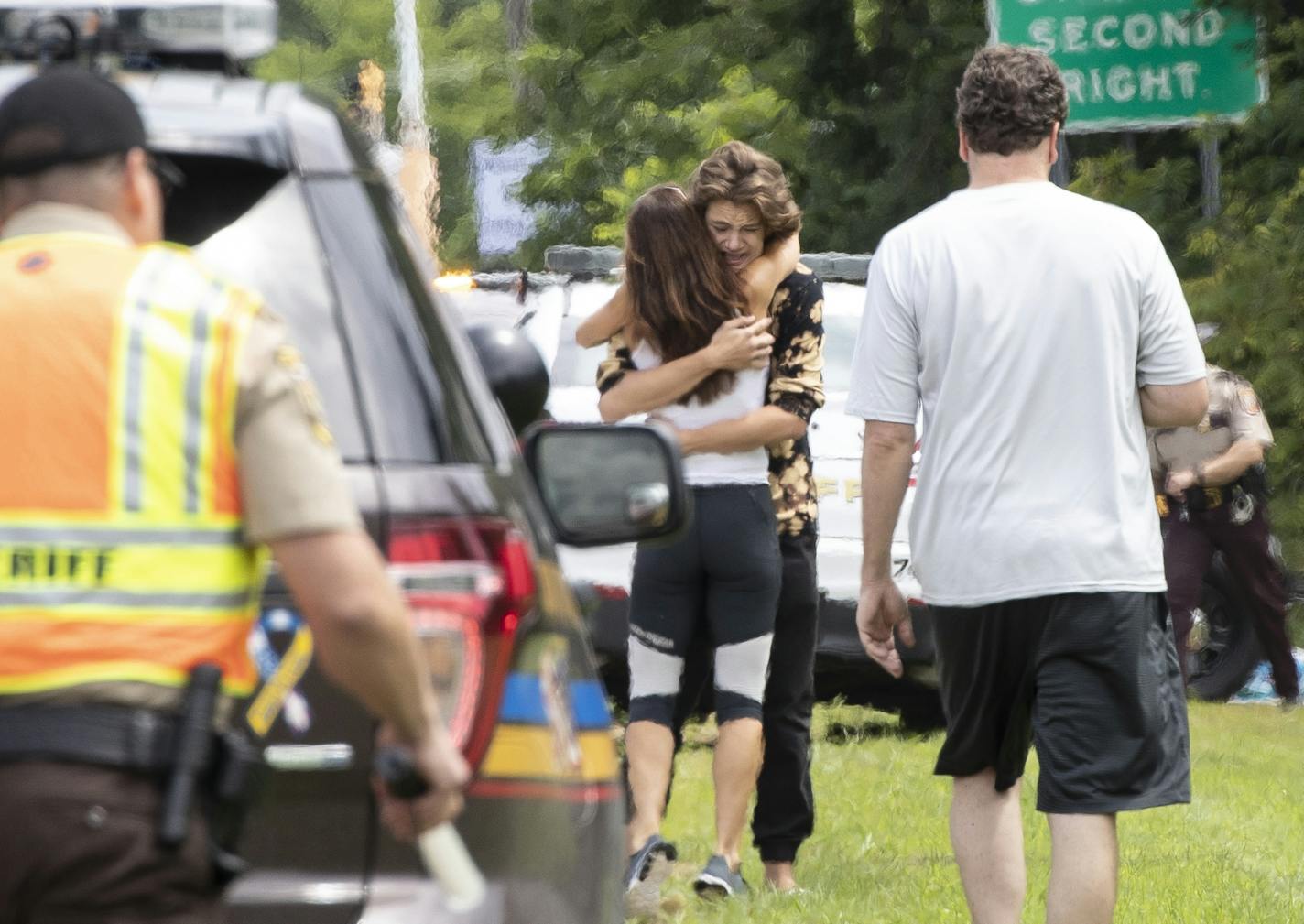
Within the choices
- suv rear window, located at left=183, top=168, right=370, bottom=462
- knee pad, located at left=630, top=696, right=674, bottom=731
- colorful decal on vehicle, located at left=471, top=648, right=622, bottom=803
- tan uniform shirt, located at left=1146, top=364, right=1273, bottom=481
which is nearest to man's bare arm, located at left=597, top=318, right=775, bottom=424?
knee pad, located at left=630, top=696, right=674, bottom=731

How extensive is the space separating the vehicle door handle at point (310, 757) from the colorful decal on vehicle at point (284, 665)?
0.02 meters

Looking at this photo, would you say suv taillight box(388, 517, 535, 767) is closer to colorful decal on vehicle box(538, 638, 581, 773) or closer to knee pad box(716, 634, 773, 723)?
colorful decal on vehicle box(538, 638, 581, 773)

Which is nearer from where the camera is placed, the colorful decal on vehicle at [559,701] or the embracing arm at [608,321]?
the colorful decal on vehicle at [559,701]

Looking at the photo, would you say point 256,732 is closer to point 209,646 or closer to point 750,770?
point 209,646

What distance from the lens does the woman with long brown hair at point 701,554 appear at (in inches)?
239

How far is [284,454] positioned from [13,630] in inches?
12.0

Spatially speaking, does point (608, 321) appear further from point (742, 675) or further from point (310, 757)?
point (310, 757)

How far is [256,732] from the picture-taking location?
275 centimetres

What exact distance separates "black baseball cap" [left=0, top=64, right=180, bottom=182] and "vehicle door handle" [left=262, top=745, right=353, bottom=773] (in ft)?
2.26

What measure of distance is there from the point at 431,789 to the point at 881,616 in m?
2.46

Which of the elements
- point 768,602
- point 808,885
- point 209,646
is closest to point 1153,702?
point 768,602

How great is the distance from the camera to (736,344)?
19.8ft

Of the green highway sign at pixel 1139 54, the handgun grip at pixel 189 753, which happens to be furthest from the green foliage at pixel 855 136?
the handgun grip at pixel 189 753

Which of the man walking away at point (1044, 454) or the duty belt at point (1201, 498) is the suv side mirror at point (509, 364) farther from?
the duty belt at point (1201, 498)
